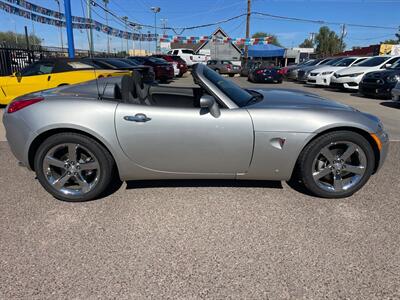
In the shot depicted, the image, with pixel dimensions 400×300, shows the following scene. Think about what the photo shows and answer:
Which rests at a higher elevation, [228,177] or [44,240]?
[228,177]

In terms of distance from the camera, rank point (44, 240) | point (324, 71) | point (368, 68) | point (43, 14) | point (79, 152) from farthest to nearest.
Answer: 1. point (43, 14)
2. point (324, 71)
3. point (368, 68)
4. point (79, 152)
5. point (44, 240)

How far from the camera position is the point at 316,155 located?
9.47 ft

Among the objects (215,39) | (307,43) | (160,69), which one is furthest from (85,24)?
(307,43)

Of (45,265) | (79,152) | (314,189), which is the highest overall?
(79,152)

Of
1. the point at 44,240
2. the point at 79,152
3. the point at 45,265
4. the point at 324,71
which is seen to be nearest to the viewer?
the point at 45,265

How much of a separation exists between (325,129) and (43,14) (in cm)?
2532

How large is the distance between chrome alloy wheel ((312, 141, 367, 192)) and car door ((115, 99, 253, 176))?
76 cm

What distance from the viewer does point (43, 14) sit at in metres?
22.2

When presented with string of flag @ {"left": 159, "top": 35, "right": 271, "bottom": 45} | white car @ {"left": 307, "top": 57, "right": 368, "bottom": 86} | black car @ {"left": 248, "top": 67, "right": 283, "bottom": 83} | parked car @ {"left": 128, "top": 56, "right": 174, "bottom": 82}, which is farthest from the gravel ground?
string of flag @ {"left": 159, "top": 35, "right": 271, "bottom": 45}

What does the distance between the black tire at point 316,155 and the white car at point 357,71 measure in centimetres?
1140

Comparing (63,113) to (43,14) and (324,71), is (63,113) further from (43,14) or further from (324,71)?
(43,14)

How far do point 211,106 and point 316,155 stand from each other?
1129mm

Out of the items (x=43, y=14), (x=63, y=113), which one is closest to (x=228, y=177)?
(x=63, y=113)

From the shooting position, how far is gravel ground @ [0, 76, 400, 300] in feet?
6.35
